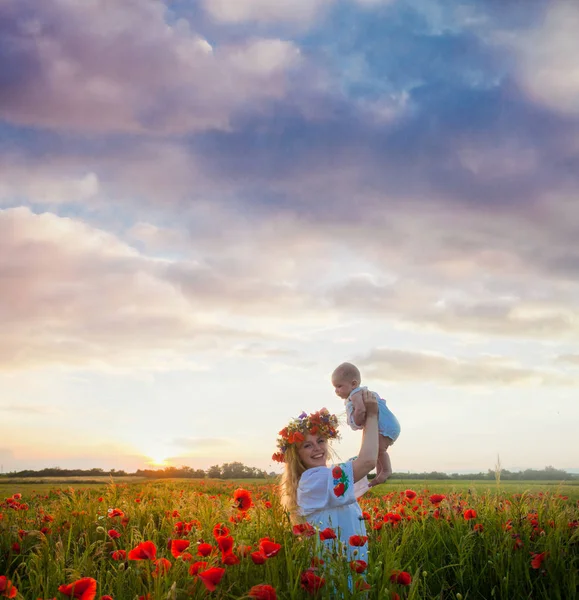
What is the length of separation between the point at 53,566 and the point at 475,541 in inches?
166

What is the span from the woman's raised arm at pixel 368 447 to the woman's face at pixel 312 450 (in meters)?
0.71

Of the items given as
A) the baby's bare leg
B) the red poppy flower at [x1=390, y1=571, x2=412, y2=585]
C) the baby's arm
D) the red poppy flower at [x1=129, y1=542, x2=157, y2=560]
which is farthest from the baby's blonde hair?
the red poppy flower at [x1=129, y1=542, x2=157, y2=560]

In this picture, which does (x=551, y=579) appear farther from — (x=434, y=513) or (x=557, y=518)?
(x=434, y=513)

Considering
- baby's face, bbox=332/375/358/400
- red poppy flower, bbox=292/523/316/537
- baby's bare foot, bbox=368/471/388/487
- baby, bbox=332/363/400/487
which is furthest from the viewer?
baby's face, bbox=332/375/358/400

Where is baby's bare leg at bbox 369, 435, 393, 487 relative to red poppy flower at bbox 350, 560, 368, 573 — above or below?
above

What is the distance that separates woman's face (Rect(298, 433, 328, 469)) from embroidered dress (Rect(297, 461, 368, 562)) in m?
0.57

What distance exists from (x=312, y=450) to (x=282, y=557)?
193cm

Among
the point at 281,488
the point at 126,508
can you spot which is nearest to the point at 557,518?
the point at 281,488

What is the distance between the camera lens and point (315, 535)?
4434 millimetres

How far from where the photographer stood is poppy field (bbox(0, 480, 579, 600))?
3.63 m

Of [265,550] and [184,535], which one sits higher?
[265,550]

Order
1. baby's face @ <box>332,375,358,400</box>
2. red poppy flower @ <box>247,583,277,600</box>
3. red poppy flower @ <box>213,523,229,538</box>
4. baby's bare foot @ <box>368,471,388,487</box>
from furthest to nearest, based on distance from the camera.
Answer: baby's face @ <box>332,375,358,400</box>, baby's bare foot @ <box>368,471,388,487</box>, red poppy flower @ <box>213,523,229,538</box>, red poppy flower @ <box>247,583,277,600</box>

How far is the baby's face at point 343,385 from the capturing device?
7.67 m

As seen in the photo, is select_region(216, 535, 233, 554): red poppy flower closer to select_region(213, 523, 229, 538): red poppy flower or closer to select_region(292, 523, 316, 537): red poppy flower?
select_region(213, 523, 229, 538): red poppy flower
